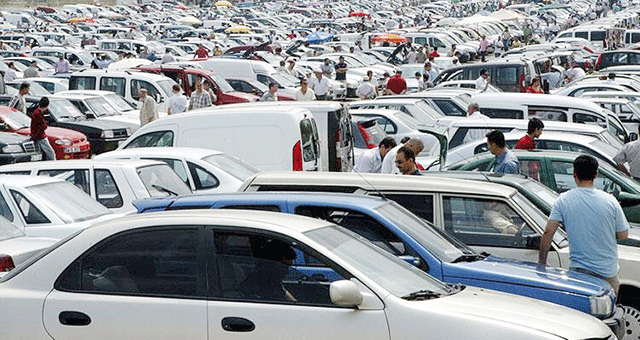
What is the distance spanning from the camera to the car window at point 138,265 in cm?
665

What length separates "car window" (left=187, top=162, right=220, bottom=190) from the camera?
1408 cm

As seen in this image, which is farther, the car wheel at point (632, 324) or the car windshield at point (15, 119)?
the car windshield at point (15, 119)

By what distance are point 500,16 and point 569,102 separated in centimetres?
5360

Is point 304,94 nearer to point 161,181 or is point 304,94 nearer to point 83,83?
→ point 83,83

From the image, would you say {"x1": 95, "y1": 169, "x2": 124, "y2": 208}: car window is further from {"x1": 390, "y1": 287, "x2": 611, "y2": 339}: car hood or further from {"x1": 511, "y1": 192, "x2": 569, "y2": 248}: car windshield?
{"x1": 390, "y1": 287, "x2": 611, "y2": 339}: car hood

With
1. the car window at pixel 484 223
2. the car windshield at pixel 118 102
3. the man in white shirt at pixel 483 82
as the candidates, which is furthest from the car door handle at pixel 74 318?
the man in white shirt at pixel 483 82

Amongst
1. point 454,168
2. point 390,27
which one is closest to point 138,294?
point 454,168

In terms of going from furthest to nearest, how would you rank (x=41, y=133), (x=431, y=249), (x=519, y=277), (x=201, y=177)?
1. (x=41, y=133)
2. (x=201, y=177)
3. (x=431, y=249)
4. (x=519, y=277)

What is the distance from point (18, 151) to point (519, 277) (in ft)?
43.0

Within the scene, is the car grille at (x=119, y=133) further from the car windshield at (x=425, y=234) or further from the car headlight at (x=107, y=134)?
the car windshield at (x=425, y=234)

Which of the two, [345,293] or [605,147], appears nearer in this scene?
[345,293]

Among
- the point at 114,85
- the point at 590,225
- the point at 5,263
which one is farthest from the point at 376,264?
the point at 114,85

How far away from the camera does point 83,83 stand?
28609 mm

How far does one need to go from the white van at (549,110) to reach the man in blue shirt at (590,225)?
10.4 metres
